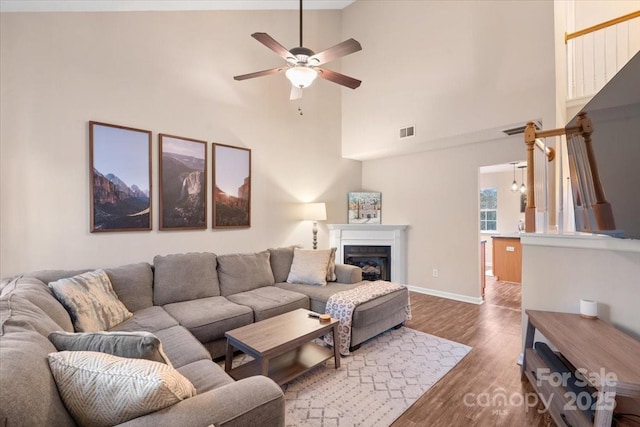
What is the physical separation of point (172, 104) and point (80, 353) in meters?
3.07

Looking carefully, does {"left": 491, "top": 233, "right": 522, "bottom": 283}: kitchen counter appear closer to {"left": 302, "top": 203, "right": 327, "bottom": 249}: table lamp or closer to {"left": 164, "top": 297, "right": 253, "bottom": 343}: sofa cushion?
{"left": 302, "top": 203, "right": 327, "bottom": 249}: table lamp

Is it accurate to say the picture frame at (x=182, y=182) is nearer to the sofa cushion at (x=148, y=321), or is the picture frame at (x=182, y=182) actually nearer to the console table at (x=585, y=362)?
the sofa cushion at (x=148, y=321)

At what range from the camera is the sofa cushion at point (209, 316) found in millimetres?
2408

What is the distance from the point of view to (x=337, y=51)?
2.56 m

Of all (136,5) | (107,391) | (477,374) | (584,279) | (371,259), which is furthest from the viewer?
(371,259)

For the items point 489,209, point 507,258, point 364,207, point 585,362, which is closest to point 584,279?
point 585,362

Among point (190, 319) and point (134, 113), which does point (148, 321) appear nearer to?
point (190, 319)

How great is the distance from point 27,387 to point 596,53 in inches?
243

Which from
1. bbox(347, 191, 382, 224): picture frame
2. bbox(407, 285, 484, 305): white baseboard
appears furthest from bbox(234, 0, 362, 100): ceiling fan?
bbox(407, 285, 484, 305): white baseboard

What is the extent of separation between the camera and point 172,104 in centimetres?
340

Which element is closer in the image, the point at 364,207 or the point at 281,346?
the point at 281,346

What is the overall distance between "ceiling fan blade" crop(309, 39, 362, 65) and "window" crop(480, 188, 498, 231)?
6179 millimetres

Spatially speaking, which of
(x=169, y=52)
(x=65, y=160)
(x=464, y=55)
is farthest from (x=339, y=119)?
(x=65, y=160)

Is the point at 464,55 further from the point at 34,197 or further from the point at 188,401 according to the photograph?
the point at 34,197
